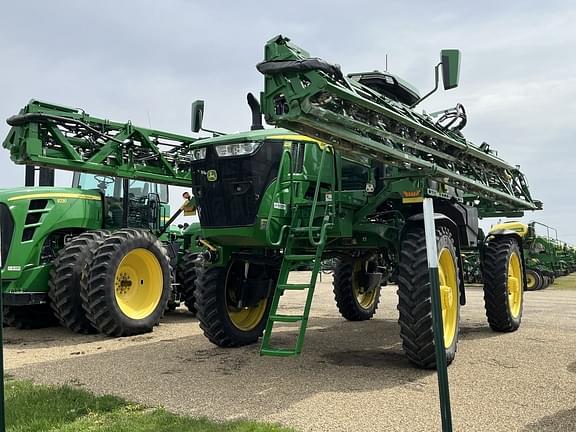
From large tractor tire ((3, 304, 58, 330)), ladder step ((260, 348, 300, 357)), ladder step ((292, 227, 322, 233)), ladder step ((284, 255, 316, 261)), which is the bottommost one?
large tractor tire ((3, 304, 58, 330))

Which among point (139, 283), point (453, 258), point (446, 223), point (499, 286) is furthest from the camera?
point (139, 283)

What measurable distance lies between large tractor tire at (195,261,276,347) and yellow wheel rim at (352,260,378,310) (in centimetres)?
302

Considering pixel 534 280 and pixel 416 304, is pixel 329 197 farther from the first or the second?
pixel 534 280

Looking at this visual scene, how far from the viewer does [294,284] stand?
247 inches

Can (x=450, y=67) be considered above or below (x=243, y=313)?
above

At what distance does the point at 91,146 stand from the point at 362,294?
18.1 ft

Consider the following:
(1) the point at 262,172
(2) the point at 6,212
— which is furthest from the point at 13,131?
(1) the point at 262,172

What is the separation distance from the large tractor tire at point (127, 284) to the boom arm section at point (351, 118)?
4558mm

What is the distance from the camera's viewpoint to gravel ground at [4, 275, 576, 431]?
452 centimetres

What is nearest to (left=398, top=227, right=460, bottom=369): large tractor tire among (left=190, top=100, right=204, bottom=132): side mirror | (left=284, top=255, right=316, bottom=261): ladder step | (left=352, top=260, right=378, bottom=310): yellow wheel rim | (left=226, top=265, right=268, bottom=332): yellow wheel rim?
(left=284, top=255, right=316, bottom=261): ladder step

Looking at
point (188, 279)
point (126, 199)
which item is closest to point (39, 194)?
point (126, 199)

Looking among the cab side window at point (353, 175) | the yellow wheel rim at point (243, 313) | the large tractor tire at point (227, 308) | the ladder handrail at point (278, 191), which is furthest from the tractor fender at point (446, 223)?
the yellow wheel rim at point (243, 313)

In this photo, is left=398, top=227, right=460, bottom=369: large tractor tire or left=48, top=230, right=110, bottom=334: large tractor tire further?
left=48, top=230, right=110, bottom=334: large tractor tire

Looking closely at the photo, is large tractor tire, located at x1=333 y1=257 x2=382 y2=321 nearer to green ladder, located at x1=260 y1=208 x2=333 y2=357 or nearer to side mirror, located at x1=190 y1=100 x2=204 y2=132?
green ladder, located at x1=260 y1=208 x2=333 y2=357
